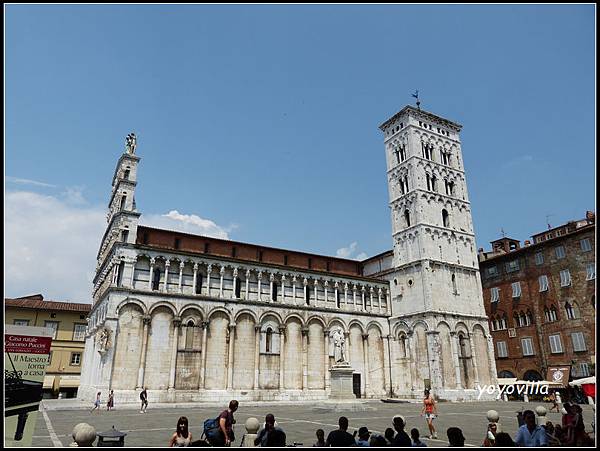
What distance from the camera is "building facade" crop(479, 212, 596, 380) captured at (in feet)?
123

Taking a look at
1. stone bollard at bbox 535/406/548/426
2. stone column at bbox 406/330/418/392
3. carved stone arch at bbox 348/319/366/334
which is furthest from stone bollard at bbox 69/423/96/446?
stone column at bbox 406/330/418/392

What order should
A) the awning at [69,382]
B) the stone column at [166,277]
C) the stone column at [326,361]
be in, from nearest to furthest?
the stone column at [166,277], the stone column at [326,361], the awning at [69,382]

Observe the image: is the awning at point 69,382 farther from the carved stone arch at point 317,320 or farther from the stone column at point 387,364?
the stone column at point 387,364

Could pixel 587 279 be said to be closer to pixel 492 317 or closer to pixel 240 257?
pixel 492 317

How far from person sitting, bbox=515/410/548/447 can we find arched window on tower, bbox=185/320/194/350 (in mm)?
28786

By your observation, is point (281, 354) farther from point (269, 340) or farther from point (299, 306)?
point (299, 306)

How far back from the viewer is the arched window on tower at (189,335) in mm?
34094

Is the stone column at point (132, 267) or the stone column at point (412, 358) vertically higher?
the stone column at point (132, 267)

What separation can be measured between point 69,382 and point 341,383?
36.3 m

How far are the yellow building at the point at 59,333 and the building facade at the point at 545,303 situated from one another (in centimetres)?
4786

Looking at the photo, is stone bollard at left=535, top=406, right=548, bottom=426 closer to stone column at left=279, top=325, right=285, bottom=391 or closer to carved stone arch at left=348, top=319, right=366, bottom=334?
stone column at left=279, top=325, right=285, bottom=391

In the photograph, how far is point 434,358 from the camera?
39.6 m

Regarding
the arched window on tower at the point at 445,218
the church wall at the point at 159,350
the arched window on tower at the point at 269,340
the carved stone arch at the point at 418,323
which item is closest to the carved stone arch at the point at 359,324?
the carved stone arch at the point at 418,323

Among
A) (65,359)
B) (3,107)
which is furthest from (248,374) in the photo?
(3,107)
